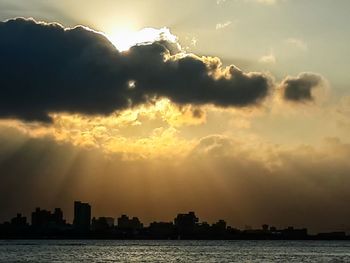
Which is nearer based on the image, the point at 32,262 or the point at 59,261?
the point at 32,262

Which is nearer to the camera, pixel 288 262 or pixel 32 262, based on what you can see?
pixel 32 262

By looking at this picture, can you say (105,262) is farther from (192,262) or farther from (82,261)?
(192,262)

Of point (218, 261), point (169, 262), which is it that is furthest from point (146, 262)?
point (218, 261)

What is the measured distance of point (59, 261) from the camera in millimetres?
184375

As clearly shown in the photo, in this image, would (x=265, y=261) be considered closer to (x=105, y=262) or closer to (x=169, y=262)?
(x=169, y=262)

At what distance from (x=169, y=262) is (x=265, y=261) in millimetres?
25683

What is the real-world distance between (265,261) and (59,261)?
50.9m

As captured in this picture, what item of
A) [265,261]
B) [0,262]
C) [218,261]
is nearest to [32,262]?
[0,262]

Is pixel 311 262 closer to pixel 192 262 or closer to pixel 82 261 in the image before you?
pixel 192 262

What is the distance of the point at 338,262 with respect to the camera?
186625 millimetres

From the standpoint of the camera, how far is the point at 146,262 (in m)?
182

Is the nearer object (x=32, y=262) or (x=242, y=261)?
(x=32, y=262)

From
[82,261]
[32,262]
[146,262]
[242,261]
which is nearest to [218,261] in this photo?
[242,261]

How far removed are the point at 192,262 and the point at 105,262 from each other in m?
20.5
